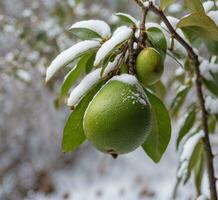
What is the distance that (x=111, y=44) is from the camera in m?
0.62

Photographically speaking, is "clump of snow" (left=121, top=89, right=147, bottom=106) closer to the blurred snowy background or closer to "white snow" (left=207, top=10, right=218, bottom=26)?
"white snow" (left=207, top=10, right=218, bottom=26)

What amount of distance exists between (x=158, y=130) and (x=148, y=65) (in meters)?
0.15

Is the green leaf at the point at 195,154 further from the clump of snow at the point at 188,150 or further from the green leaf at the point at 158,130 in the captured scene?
the green leaf at the point at 158,130

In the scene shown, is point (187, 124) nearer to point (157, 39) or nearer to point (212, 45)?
point (212, 45)

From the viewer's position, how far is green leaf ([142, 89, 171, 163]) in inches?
28.3

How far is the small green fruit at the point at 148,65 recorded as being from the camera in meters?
0.61

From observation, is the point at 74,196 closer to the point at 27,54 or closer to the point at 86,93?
the point at 27,54

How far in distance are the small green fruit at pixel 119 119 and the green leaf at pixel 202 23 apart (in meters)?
0.13

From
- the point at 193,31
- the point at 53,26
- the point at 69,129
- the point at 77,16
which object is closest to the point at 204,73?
the point at 193,31

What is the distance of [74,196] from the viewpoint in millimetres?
A: 3678

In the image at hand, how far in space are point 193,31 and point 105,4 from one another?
3269mm

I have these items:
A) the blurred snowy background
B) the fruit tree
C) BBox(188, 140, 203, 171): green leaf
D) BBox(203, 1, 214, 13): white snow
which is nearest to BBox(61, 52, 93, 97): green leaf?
the fruit tree

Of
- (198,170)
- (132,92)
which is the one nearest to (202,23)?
(132,92)

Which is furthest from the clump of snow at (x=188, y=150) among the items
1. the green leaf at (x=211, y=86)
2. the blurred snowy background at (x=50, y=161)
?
the blurred snowy background at (x=50, y=161)
